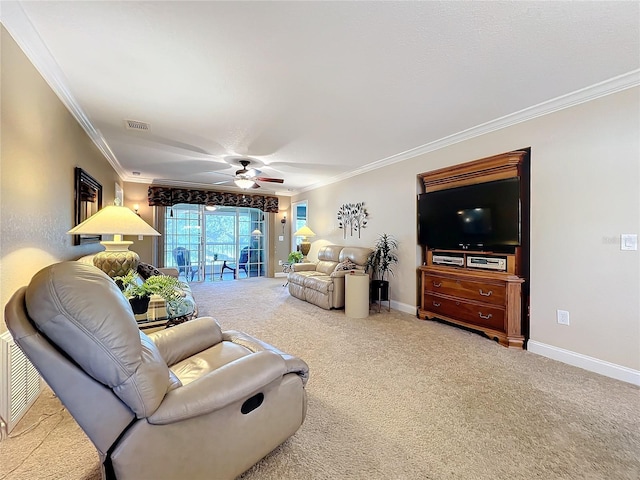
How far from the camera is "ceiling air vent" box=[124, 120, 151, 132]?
10.3 ft

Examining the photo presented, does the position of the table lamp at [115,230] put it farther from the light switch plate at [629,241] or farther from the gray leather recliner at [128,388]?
the light switch plate at [629,241]

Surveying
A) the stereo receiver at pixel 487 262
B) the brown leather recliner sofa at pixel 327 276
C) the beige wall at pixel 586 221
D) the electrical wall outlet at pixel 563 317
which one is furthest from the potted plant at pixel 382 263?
the electrical wall outlet at pixel 563 317

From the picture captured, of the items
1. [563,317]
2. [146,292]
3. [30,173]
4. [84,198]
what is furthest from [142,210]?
[563,317]

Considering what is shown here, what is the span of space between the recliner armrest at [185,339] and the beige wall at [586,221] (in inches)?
122

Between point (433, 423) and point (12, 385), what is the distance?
2.66m

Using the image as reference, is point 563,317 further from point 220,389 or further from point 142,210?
point 142,210

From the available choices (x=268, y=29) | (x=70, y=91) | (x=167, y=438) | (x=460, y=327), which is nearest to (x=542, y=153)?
(x=460, y=327)

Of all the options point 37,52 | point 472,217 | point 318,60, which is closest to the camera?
point 37,52

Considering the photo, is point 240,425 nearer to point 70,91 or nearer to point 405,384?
point 405,384

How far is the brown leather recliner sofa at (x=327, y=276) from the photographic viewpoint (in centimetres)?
444

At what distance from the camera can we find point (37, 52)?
1.91 metres

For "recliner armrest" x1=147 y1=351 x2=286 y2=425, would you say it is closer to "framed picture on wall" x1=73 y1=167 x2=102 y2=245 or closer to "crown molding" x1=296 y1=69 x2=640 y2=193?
"framed picture on wall" x1=73 y1=167 x2=102 y2=245

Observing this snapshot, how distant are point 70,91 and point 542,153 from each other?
447cm

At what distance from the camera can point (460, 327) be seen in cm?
357
